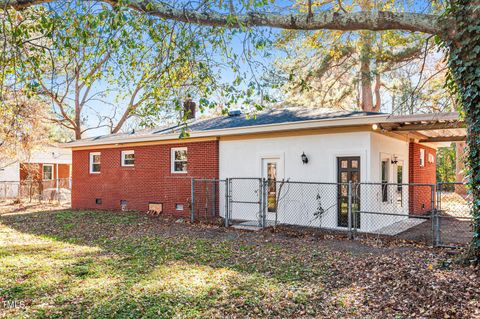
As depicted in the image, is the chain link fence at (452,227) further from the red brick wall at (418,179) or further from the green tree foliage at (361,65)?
the green tree foliage at (361,65)

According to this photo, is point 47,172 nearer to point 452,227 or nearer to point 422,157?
point 422,157

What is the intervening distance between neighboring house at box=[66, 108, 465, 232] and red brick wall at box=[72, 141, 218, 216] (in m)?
0.04

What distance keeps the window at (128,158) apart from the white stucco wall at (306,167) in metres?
4.62

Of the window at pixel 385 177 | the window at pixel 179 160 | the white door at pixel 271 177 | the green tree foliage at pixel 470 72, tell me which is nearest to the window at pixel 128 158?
the window at pixel 179 160

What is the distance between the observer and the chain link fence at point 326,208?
9375 millimetres

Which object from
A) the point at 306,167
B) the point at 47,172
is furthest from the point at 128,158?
the point at 47,172

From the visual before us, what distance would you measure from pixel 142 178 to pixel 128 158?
1391mm

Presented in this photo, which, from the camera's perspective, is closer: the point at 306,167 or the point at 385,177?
the point at 306,167

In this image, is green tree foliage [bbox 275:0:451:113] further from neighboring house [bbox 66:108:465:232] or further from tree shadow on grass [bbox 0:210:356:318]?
tree shadow on grass [bbox 0:210:356:318]

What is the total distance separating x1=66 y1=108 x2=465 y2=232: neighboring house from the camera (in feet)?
31.8

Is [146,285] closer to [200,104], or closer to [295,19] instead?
[200,104]

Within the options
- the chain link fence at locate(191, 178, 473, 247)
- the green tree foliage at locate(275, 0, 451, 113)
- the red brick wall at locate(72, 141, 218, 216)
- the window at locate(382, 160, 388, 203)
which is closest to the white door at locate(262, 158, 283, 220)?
the chain link fence at locate(191, 178, 473, 247)

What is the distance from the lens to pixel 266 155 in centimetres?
1126

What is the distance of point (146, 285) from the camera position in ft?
16.6
